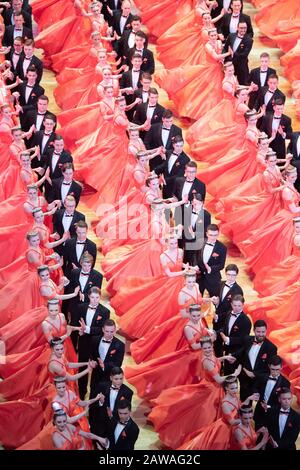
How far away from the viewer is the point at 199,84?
54.3 feet

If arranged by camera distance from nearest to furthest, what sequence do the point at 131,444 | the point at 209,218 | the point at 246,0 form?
1. the point at 131,444
2. the point at 209,218
3. the point at 246,0

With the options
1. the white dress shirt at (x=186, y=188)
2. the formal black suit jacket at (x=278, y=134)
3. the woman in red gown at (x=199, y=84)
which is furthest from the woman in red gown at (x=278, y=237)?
the woman in red gown at (x=199, y=84)

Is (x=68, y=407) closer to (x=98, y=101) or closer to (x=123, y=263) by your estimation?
(x=123, y=263)

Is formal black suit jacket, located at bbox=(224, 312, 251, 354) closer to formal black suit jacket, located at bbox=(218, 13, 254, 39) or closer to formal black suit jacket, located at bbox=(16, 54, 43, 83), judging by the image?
formal black suit jacket, located at bbox=(16, 54, 43, 83)

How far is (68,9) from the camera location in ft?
57.4

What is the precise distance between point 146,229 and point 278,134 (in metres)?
1.94

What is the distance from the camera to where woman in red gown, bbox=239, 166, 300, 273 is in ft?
47.6

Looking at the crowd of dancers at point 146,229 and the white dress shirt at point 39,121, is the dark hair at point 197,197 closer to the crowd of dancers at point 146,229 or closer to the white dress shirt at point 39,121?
the crowd of dancers at point 146,229

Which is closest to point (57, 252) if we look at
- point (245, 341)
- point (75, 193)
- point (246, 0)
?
point (75, 193)

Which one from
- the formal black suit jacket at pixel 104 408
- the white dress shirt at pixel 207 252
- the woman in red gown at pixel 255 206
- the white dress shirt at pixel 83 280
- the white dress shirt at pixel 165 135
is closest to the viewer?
the formal black suit jacket at pixel 104 408

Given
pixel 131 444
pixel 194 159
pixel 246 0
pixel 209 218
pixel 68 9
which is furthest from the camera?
pixel 246 0

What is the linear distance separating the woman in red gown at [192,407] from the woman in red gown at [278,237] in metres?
1.91

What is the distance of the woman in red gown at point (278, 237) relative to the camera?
14.5 m

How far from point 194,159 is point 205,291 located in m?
2.06
